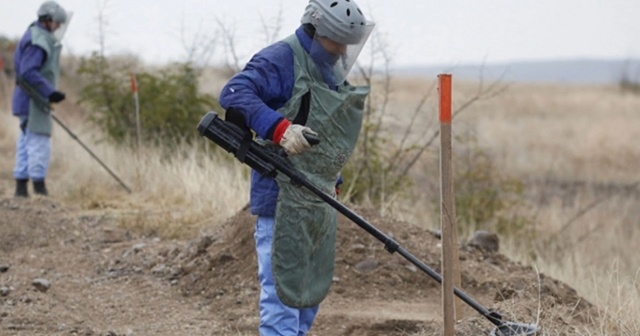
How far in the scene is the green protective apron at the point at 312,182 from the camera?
5.29 m

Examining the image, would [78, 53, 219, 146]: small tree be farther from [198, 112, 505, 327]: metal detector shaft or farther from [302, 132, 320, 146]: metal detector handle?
[302, 132, 320, 146]: metal detector handle

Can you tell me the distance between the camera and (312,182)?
5.35 metres

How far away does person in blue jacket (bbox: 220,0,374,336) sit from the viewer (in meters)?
5.27

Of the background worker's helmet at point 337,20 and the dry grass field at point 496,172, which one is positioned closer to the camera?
the background worker's helmet at point 337,20

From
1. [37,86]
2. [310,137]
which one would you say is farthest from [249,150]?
[37,86]

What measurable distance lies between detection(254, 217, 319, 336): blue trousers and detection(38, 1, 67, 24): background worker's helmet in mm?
6110

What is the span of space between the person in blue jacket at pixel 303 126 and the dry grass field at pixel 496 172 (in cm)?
141

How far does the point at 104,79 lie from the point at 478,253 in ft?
21.1

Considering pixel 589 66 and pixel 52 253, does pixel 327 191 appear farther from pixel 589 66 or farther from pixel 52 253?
pixel 589 66

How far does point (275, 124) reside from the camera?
5000mm

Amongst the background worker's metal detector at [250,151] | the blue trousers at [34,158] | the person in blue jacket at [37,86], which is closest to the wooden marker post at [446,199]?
the background worker's metal detector at [250,151]

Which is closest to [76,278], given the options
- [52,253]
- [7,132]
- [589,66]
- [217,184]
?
[52,253]

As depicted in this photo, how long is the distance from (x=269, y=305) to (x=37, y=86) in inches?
240

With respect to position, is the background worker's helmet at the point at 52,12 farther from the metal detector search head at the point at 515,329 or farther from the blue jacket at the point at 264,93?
the metal detector search head at the point at 515,329
